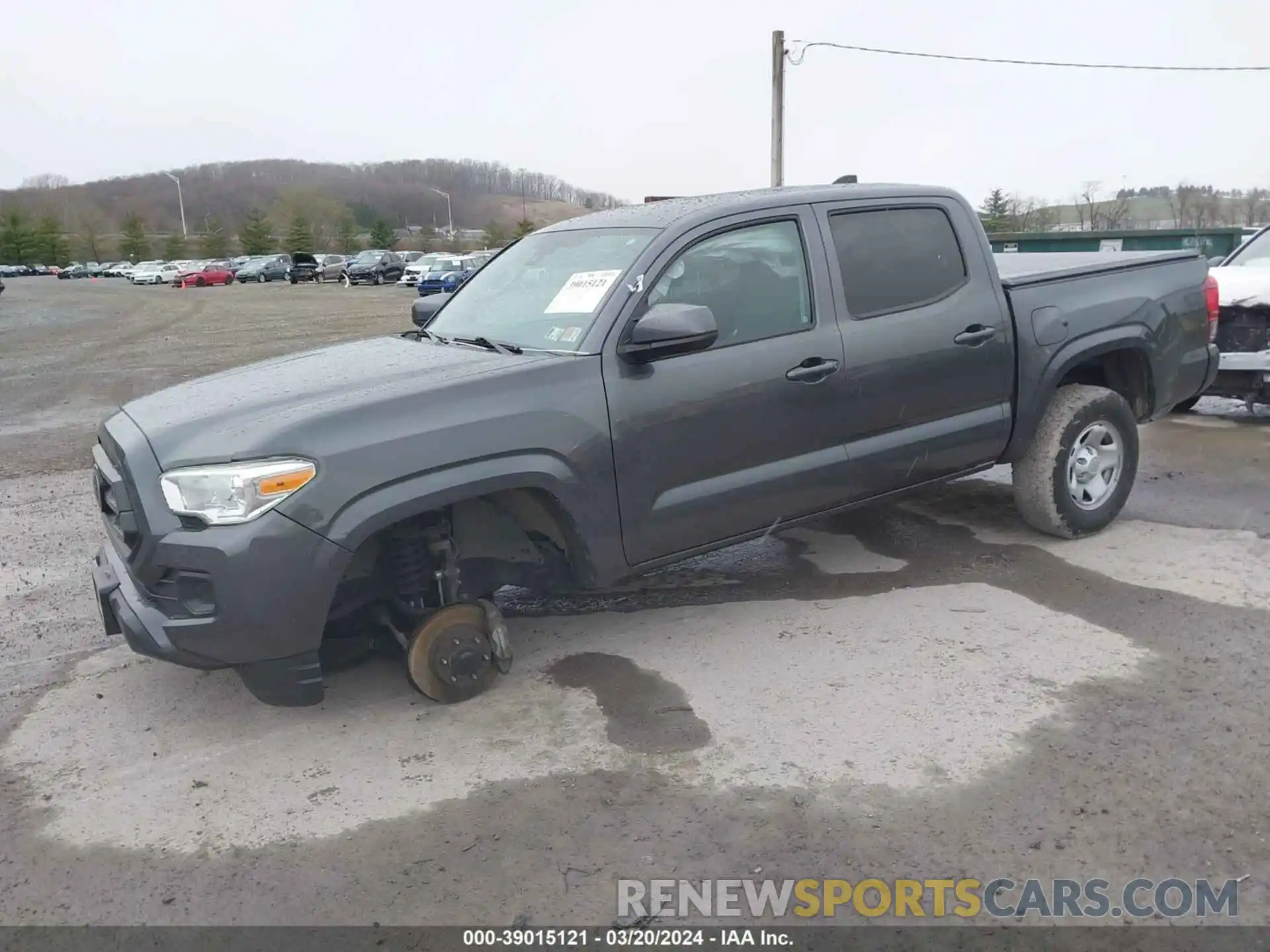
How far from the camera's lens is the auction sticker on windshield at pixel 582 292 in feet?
13.1

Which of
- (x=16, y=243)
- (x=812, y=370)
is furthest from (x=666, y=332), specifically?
(x=16, y=243)

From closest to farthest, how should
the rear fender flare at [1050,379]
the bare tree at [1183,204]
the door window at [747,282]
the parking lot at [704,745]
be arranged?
1. the parking lot at [704,745]
2. the door window at [747,282]
3. the rear fender flare at [1050,379]
4. the bare tree at [1183,204]

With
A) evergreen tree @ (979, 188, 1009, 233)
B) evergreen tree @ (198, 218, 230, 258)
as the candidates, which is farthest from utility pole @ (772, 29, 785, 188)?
evergreen tree @ (198, 218, 230, 258)

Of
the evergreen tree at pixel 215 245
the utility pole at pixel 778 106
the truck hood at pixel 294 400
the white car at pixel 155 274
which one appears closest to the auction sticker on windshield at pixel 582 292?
the truck hood at pixel 294 400

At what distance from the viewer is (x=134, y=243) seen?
11406 centimetres

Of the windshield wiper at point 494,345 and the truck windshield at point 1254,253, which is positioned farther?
the truck windshield at point 1254,253

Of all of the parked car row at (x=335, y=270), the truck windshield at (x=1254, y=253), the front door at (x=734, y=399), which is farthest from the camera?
the parked car row at (x=335, y=270)

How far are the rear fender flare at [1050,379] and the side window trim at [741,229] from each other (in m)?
1.37

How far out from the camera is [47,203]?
13788 centimetres

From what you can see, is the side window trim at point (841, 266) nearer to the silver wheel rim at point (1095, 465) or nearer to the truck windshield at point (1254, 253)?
the silver wheel rim at point (1095, 465)

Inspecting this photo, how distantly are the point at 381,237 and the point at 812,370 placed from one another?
117m

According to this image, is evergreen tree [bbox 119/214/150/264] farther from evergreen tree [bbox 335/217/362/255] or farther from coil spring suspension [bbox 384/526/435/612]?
coil spring suspension [bbox 384/526/435/612]

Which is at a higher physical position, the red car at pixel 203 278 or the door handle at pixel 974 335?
the red car at pixel 203 278

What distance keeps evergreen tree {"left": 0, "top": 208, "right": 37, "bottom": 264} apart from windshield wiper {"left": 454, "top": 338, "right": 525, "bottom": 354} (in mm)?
121927
